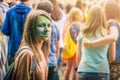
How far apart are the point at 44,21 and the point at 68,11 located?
0.29 m

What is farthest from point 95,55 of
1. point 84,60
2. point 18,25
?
point 18,25

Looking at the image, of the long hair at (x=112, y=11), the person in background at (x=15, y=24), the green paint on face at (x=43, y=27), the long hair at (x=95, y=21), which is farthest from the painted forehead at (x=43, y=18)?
the long hair at (x=112, y=11)

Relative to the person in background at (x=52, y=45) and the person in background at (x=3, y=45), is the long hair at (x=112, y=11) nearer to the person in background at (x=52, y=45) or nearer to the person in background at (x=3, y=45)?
the person in background at (x=52, y=45)

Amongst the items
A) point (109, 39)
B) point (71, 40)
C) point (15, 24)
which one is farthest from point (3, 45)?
point (109, 39)

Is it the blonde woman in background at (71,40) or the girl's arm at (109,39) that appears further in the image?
the blonde woman in background at (71,40)

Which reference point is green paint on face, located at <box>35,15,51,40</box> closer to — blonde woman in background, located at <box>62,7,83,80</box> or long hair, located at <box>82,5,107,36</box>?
blonde woman in background, located at <box>62,7,83,80</box>

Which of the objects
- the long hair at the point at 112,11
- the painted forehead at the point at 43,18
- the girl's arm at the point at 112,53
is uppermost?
the long hair at the point at 112,11

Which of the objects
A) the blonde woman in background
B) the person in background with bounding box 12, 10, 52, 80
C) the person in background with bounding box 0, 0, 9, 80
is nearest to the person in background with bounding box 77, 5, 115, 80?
the blonde woman in background

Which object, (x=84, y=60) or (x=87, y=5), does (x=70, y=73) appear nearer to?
(x=84, y=60)

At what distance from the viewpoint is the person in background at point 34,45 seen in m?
4.00

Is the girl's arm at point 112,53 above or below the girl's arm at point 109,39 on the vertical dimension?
below

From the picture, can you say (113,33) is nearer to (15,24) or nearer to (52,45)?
(52,45)

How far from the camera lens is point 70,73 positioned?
4.19 meters

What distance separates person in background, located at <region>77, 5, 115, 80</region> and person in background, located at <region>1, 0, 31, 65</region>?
0.56 m
